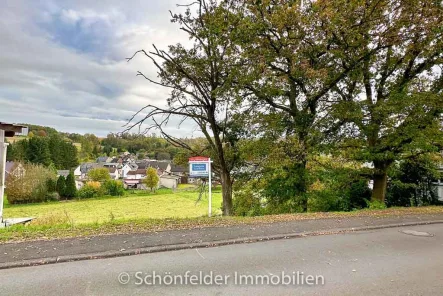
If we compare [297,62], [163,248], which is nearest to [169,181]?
[297,62]

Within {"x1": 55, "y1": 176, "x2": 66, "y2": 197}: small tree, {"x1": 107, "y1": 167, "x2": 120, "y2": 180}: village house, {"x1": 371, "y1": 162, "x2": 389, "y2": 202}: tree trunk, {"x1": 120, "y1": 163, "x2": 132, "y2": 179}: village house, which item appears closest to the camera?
{"x1": 371, "y1": 162, "x2": 389, "y2": 202}: tree trunk

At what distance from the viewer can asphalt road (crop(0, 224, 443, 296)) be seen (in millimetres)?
3232

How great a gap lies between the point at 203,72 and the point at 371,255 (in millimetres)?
8028

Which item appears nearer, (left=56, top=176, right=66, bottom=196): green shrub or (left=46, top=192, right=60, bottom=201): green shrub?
(left=46, top=192, right=60, bottom=201): green shrub

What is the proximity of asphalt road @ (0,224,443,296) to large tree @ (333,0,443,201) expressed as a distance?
589cm

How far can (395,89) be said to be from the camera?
Result: 9.92 meters

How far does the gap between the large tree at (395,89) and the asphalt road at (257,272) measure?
589cm

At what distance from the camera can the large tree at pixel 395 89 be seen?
8.84 meters

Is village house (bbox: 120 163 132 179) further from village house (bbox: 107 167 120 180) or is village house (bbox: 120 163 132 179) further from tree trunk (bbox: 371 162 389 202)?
tree trunk (bbox: 371 162 389 202)

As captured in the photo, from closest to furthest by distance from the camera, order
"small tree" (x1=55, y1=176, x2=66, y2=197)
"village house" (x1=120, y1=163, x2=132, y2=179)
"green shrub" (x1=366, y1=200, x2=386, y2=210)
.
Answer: "green shrub" (x1=366, y1=200, x2=386, y2=210)
"small tree" (x1=55, y1=176, x2=66, y2=197)
"village house" (x1=120, y1=163, x2=132, y2=179)

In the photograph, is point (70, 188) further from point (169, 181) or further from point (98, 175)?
point (169, 181)

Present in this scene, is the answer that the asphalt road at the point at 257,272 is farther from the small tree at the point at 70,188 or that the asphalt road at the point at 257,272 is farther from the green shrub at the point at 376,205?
the small tree at the point at 70,188

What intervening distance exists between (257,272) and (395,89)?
939 centimetres

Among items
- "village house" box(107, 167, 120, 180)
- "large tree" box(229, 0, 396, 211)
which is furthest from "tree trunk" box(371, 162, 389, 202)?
"village house" box(107, 167, 120, 180)
